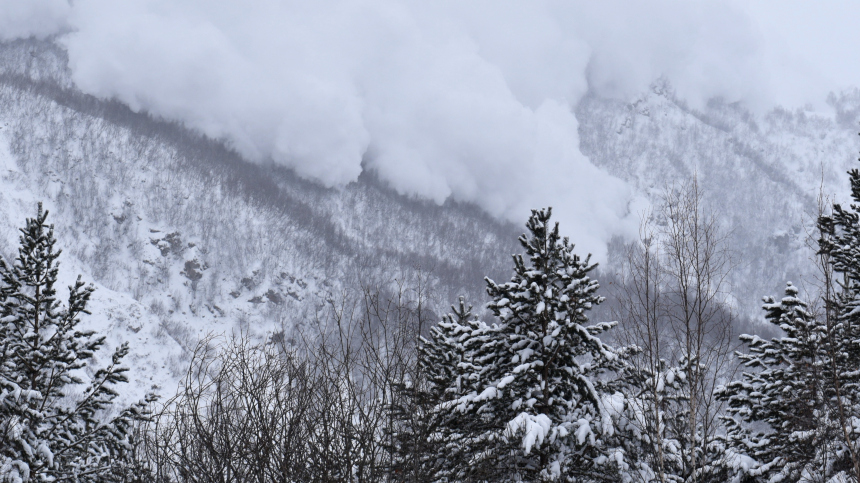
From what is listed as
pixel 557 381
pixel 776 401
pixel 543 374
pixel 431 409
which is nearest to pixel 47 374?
pixel 431 409

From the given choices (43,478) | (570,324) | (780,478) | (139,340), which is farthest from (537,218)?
(139,340)

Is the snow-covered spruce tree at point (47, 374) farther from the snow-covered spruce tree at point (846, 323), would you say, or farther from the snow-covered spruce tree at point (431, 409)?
the snow-covered spruce tree at point (846, 323)

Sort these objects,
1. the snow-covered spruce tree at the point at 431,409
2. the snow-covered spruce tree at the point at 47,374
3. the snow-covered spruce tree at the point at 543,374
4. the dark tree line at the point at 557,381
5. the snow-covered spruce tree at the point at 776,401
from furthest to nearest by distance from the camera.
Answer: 1. the snow-covered spruce tree at the point at 47,374
2. the snow-covered spruce tree at the point at 776,401
3. the snow-covered spruce tree at the point at 543,374
4. the dark tree line at the point at 557,381
5. the snow-covered spruce tree at the point at 431,409

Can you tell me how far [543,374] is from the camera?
12.3 meters

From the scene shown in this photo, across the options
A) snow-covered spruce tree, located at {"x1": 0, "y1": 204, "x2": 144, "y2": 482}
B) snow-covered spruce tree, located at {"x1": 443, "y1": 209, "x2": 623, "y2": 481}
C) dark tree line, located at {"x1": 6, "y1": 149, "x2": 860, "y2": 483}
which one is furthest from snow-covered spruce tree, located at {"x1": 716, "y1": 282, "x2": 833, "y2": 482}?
snow-covered spruce tree, located at {"x1": 0, "y1": 204, "x2": 144, "y2": 482}

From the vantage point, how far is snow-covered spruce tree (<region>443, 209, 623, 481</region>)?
10594mm

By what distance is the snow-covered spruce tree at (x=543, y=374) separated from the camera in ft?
34.8

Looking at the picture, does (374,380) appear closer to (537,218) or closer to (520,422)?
(520,422)

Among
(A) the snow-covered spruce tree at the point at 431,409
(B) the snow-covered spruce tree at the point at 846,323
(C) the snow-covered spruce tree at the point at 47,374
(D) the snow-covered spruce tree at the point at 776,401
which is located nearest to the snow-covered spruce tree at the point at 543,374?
(A) the snow-covered spruce tree at the point at 431,409

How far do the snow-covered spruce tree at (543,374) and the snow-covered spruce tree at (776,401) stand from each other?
294 cm

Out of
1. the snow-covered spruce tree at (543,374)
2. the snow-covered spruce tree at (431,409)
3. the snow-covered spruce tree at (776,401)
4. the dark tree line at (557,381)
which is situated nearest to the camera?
the snow-covered spruce tree at (431,409)

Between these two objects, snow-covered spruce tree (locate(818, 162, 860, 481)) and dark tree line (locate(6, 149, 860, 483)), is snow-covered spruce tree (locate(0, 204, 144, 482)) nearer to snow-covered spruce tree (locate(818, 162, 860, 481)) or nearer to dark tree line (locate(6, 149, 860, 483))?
dark tree line (locate(6, 149, 860, 483))

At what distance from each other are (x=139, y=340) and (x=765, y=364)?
643ft

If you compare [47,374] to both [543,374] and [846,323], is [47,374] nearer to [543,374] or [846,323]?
[543,374]
